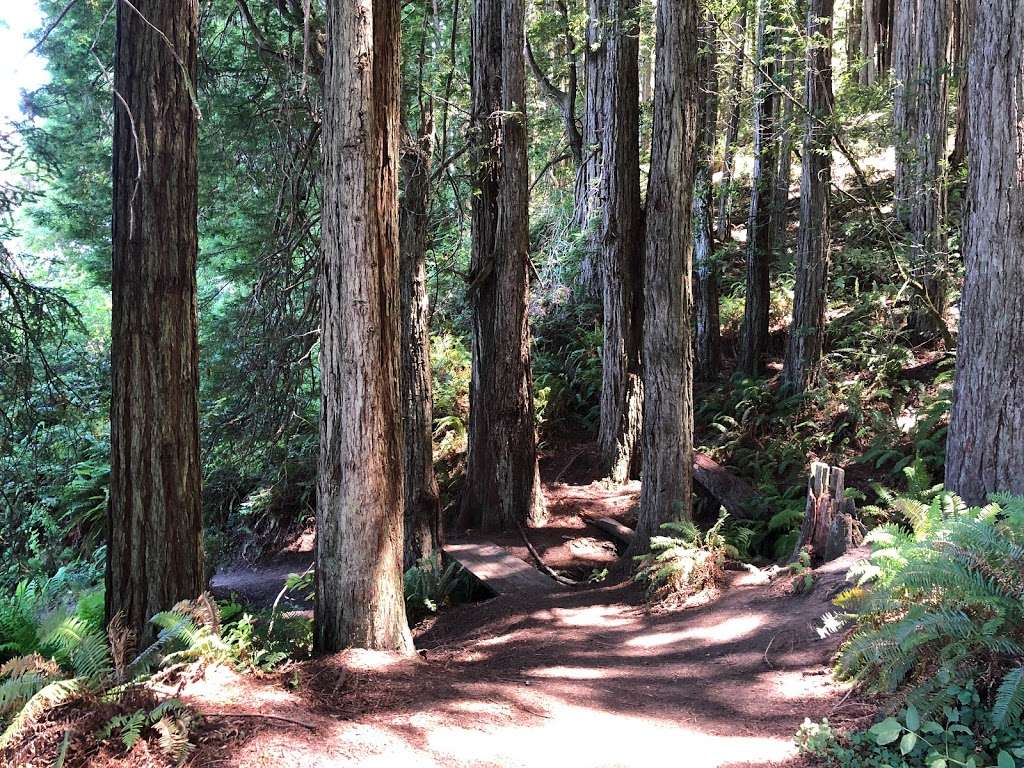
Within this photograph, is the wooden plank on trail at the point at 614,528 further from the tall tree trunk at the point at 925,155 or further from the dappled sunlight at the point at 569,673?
the tall tree trunk at the point at 925,155

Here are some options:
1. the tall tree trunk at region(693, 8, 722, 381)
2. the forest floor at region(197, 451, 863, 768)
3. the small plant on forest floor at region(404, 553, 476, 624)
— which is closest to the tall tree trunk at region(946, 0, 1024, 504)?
the forest floor at region(197, 451, 863, 768)

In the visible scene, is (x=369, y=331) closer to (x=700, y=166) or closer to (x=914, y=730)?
(x=914, y=730)

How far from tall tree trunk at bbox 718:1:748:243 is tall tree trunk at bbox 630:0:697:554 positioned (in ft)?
8.44

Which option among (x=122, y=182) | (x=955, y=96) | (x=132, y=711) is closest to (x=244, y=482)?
(x=122, y=182)

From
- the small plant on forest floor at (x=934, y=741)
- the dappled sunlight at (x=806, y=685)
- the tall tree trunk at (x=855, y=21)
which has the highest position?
the tall tree trunk at (x=855, y=21)

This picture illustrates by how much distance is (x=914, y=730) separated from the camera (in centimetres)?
357

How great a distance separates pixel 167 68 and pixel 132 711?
158 inches

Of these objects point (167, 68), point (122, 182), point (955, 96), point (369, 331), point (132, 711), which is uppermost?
point (955, 96)

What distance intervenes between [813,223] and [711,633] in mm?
8227

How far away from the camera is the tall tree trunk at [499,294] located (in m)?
10.6

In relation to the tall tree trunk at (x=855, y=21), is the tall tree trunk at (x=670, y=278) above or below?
below

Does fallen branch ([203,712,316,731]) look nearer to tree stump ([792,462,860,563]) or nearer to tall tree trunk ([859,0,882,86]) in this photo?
tree stump ([792,462,860,563])

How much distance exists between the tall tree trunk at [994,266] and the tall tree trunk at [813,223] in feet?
13.8

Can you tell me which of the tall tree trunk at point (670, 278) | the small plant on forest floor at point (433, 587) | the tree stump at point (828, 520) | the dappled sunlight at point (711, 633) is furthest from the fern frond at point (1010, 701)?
the small plant on forest floor at point (433, 587)
